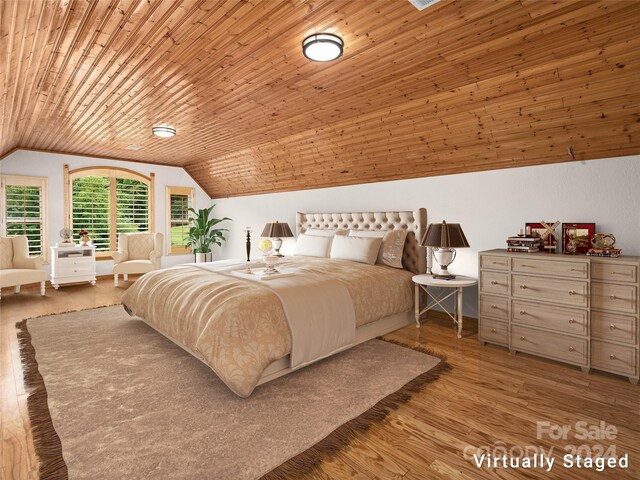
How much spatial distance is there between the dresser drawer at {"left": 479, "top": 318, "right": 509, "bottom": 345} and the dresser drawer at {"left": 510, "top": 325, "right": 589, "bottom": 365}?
69mm

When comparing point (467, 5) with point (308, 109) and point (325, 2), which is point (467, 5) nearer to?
point (325, 2)

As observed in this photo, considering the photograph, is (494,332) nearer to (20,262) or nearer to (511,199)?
(511,199)

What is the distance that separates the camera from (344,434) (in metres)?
1.87

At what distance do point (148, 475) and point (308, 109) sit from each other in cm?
338

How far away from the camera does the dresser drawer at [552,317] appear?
2.66m

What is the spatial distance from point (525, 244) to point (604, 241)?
0.56m

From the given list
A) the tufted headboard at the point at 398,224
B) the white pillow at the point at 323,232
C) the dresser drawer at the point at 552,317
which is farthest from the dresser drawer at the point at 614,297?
the white pillow at the point at 323,232

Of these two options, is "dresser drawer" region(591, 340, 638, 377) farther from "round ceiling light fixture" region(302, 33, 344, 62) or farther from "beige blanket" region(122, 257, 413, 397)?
"round ceiling light fixture" region(302, 33, 344, 62)

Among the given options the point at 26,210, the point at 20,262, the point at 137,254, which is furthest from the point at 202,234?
the point at 20,262

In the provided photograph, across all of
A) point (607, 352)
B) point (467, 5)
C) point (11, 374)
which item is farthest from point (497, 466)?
point (11, 374)

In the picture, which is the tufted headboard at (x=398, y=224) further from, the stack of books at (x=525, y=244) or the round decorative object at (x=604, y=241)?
the round decorative object at (x=604, y=241)

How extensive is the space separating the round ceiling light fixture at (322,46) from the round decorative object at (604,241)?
8.30ft

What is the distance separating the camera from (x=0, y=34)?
196 centimetres

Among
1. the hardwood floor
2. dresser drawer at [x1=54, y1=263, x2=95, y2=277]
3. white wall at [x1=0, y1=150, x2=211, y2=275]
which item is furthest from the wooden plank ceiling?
dresser drawer at [x1=54, y1=263, x2=95, y2=277]
